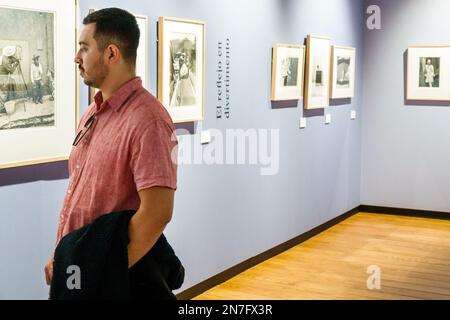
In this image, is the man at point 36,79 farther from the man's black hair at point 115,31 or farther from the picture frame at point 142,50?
the man's black hair at point 115,31

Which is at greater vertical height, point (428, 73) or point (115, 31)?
point (428, 73)

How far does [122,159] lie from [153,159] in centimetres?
10

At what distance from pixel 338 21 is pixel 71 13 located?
461 cm

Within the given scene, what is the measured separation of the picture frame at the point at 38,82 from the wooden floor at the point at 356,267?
2083mm

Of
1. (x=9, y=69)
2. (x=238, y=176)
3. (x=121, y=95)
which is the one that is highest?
(x=9, y=69)

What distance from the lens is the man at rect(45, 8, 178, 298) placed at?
204 centimetres

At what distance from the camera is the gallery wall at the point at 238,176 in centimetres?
351

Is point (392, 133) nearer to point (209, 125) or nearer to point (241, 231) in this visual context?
point (241, 231)

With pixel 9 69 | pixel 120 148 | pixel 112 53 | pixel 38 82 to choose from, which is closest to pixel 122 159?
pixel 120 148

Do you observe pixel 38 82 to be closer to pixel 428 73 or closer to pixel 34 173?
pixel 34 173

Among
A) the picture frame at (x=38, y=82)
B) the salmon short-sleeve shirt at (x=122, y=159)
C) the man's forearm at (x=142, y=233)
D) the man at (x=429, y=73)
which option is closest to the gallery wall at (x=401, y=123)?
the man at (x=429, y=73)

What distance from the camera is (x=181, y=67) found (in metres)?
4.68

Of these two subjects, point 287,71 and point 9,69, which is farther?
point 287,71
